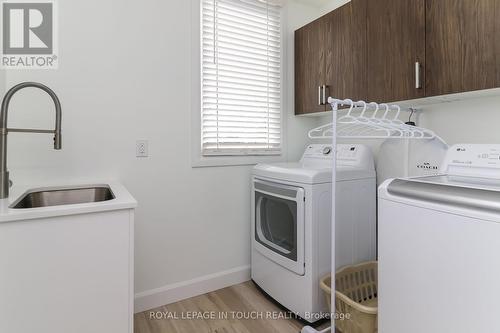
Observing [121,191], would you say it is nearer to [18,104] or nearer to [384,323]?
[18,104]

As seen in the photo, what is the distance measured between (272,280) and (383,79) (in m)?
1.47

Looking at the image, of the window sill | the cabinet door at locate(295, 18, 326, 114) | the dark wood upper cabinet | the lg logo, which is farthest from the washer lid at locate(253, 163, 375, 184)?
the lg logo

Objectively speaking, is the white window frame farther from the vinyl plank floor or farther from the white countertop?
the vinyl plank floor

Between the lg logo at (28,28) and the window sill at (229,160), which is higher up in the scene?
the lg logo at (28,28)

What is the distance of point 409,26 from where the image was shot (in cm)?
152

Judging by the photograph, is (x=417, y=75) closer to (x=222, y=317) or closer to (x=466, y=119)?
(x=466, y=119)

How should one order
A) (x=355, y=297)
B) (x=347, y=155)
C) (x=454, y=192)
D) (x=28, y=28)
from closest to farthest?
1. (x=454, y=192)
2. (x=28, y=28)
3. (x=355, y=297)
4. (x=347, y=155)

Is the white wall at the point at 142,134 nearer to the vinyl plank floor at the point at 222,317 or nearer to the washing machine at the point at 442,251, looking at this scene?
the vinyl plank floor at the point at 222,317

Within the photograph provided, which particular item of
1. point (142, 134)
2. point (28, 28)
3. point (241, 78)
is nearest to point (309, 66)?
point (241, 78)

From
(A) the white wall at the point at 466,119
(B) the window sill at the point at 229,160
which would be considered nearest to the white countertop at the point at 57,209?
(B) the window sill at the point at 229,160

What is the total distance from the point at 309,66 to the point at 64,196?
6.24 feet

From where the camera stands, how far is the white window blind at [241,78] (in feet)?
6.84

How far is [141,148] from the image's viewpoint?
72.8 inches

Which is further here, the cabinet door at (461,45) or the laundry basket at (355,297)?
the laundry basket at (355,297)
